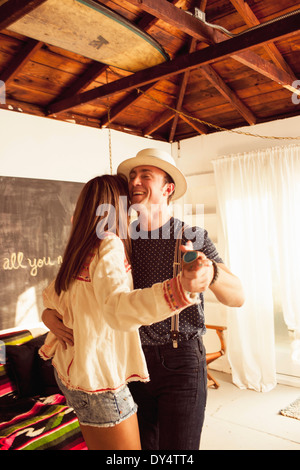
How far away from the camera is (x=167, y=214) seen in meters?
1.70

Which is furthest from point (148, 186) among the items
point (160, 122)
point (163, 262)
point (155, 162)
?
point (160, 122)

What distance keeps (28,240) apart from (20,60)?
1.50 meters

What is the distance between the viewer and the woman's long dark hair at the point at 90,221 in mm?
1210

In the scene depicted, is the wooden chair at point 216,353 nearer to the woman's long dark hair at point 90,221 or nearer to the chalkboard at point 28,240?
the chalkboard at point 28,240

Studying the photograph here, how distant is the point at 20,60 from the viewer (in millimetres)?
3162

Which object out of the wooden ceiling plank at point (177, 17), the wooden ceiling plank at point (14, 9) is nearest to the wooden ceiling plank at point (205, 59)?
the wooden ceiling plank at point (177, 17)

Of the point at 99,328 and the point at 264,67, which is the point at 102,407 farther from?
the point at 264,67

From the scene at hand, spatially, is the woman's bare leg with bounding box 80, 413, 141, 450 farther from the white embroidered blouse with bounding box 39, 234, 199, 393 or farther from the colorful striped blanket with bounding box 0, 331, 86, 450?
the colorful striped blanket with bounding box 0, 331, 86, 450

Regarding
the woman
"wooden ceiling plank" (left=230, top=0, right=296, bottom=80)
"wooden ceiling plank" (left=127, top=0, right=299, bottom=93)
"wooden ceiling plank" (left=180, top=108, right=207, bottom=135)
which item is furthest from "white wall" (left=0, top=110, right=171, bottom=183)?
the woman

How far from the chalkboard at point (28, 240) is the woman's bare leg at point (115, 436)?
2.37 m

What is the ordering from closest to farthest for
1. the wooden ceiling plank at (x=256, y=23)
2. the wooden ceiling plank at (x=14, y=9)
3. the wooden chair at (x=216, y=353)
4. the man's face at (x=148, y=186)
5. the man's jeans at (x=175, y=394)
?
1. the man's jeans at (x=175, y=394)
2. the man's face at (x=148, y=186)
3. the wooden ceiling plank at (x=14, y=9)
4. the wooden ceiling plank at (x=256, y=23)
5. the wooden chair at (x=216, y=353)
